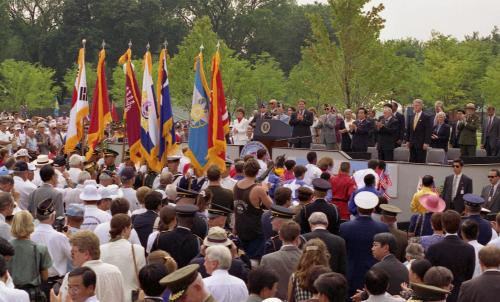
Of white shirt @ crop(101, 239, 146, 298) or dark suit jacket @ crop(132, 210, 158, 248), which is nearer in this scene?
white shirt @ crop(101, 239, 146, 298)

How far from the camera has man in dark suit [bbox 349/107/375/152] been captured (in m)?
23.8

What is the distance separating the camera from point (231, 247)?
917cm

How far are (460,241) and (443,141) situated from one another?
12.9m

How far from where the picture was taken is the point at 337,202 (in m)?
15.5

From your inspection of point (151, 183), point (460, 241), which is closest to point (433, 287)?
point (460, 241)

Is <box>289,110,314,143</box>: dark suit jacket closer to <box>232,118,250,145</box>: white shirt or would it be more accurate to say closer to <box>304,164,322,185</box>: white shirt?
<box>232,118,250,145</box>: white shirt

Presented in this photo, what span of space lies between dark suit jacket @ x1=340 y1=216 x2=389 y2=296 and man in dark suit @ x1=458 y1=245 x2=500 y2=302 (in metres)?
2.36

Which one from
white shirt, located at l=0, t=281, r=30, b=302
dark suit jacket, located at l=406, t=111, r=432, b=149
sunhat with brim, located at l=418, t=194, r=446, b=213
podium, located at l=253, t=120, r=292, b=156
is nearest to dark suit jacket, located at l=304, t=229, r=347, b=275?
sunhat with brim, located at l=418, t=194, r=446, b=213

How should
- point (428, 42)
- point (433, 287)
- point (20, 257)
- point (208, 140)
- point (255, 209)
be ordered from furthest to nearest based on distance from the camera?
1. point (428, 42)
2. point (208, 140)
3. point (255, 209)
4. point (20, 257)
5. point (433, 287)

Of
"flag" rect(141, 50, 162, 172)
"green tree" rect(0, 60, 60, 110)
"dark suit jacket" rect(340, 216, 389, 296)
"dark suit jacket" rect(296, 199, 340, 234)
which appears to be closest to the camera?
"dark suit jacket" rect(340, 216, 389, 296)

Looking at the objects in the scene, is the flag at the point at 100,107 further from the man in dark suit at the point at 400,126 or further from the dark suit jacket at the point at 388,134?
the man in dark suit at the point at 400,126

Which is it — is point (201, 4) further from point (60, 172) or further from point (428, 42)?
point (60, 172)

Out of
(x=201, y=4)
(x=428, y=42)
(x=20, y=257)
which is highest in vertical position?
(x=201, y=4)

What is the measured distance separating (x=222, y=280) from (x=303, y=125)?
57.4 feet
